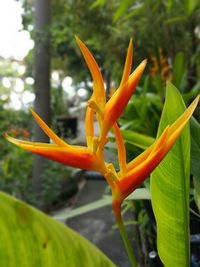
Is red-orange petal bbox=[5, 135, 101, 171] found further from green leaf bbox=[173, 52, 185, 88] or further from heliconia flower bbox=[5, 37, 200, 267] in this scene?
A: green leaf bbox=[173, 52, 185, 88]

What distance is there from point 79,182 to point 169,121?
103 inches

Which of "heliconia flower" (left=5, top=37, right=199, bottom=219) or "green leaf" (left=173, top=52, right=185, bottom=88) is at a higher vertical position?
"heliconia flower" (left=5, top=37, right=199, bottom=219)

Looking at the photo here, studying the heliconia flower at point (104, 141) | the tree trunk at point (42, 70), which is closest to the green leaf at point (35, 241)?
the heliconia flower at point (104, 141)

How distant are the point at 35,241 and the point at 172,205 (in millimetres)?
182

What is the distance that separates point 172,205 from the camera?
1.32ft

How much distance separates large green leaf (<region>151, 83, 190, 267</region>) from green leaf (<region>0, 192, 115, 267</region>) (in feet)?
0.42

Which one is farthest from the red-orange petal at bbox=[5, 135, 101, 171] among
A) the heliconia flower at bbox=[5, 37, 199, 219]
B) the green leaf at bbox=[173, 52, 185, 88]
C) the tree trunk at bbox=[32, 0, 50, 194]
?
the tree trunk at bbox=[32, 0, 50, 194]

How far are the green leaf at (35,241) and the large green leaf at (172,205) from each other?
13 centimetres

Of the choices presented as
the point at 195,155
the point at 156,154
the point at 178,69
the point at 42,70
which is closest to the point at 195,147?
the point at 195,155

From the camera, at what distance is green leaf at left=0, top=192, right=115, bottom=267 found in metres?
0.26

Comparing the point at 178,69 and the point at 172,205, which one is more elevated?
the point at 172,205

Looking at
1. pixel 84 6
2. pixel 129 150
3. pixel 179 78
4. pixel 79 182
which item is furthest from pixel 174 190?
pixel 79 182

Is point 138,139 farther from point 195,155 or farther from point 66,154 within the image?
point 66,154

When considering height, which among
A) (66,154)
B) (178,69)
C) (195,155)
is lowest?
(178,69)
